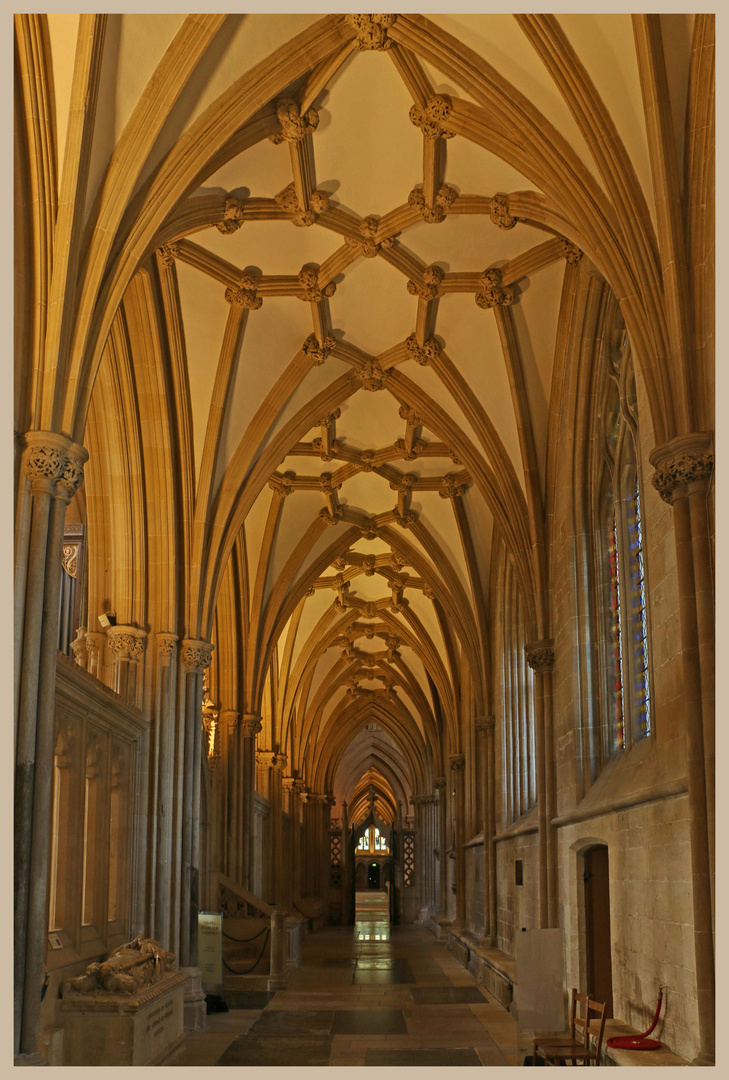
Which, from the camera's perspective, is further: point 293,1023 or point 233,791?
point 233,791

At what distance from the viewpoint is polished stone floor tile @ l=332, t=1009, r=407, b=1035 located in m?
11.5

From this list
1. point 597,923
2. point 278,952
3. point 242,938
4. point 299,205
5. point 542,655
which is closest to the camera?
point 597,923

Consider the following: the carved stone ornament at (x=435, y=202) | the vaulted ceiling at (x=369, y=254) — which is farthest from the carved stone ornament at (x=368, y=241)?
the carved stone ornament at (x=435, y=202)

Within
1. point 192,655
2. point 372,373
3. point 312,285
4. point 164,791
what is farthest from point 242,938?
point 312,285

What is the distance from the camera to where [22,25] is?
23.9 feet

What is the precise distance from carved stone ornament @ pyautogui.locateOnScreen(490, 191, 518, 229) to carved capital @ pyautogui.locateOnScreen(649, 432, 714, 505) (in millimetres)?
4734

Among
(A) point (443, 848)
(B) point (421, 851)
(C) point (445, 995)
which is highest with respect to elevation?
→ (A) point (443, 848)

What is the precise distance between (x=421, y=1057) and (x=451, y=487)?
9.82m

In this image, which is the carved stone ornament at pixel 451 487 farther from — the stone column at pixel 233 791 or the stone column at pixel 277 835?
the stone column at pixel 277 835

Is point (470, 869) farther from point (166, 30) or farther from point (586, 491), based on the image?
point (166, 30)

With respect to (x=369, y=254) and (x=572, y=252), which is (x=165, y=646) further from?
(x=572, y=252)

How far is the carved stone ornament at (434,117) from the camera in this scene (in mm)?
10039

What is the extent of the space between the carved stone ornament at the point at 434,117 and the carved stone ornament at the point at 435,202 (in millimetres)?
970

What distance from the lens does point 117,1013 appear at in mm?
8148
